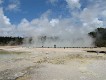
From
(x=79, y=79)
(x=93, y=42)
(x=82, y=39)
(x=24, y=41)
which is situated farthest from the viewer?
(x=24, y=41)

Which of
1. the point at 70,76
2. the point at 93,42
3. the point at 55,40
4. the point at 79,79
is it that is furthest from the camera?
the point at 55,40

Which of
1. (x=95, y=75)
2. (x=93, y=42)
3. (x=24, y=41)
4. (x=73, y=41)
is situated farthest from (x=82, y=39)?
(x=95, y=75)

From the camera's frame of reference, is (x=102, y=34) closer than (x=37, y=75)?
No

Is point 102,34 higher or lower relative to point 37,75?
higher

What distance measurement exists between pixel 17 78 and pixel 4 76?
2003 mm

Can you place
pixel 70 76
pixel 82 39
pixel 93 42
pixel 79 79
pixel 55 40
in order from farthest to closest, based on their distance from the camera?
pixel 55 40 < pixel 82 39 < pixel 93 42 < pixel 70 76 < pixel 79 79

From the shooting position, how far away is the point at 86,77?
22391 millimetres

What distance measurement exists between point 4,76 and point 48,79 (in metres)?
4.74

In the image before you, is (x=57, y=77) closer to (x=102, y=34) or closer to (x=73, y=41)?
(x=102, y=34)

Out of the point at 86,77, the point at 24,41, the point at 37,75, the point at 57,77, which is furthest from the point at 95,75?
the point at 24,41

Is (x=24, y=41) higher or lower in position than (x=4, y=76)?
higher

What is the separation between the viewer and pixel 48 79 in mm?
21578

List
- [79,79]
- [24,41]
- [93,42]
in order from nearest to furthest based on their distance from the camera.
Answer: [79,79]
[93,42]
[24,41]

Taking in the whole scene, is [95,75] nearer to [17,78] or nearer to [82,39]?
[17,78]
